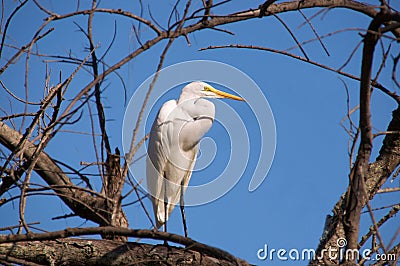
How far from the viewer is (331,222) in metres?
2.62

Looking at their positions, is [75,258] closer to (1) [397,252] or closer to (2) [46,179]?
(2) [46,179]

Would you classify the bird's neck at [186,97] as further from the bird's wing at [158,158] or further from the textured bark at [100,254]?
the textured bark at [100,254]

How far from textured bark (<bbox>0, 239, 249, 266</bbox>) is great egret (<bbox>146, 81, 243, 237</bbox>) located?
1.52 metres

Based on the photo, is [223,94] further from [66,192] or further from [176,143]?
[66,192]

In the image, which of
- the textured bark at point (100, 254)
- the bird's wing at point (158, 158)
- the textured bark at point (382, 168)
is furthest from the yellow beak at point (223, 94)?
the textured bark at point (100, 254)

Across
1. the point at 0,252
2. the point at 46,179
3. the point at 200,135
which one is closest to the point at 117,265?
the point at 0,252

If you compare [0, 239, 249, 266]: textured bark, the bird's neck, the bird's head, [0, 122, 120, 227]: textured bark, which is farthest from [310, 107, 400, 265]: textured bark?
the bird's neck

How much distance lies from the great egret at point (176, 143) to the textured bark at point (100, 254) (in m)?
1.52

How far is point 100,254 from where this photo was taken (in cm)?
267

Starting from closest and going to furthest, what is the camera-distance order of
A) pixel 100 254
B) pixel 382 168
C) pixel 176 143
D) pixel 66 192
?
1. pixel 100 254
2. pixel 382 168
3. pixel 66 192
4. pixel 176 143

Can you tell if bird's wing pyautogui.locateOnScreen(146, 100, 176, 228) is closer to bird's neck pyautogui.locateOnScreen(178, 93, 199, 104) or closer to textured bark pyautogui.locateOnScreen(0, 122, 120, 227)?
bird's neck pyautogui.locateOnScreen(178, 93, 199, 104)

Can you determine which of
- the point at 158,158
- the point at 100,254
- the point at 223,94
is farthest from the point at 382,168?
the point at 158,158

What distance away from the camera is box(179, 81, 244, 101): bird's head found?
178 inches

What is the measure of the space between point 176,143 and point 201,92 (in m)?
0.48
